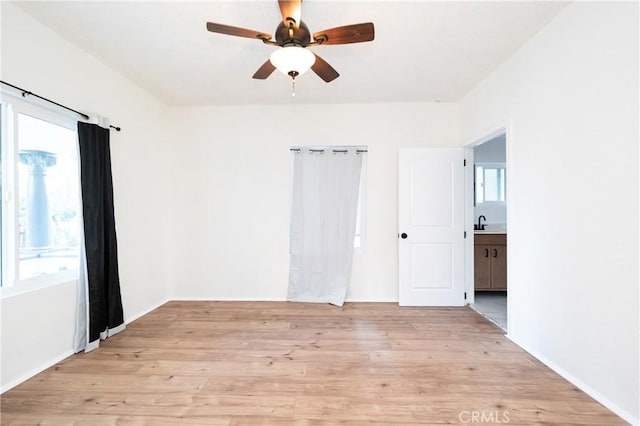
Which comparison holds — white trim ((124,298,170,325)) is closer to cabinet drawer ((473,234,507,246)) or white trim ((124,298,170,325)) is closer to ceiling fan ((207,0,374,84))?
ceiling fan ((207,0,374,84))

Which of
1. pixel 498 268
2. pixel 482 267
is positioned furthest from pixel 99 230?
pixel 498 268

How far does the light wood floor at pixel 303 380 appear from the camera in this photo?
1.59 metres

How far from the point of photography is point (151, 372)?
2.02 metres

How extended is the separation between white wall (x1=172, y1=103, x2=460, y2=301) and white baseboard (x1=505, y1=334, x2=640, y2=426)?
160 cm

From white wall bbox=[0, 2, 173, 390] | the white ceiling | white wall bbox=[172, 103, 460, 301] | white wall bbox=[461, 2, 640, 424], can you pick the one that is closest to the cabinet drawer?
white wall bbox=[172, 103, 460, 301]

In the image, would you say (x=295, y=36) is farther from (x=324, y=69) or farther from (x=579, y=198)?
(x=579, y=198)

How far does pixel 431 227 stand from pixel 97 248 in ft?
11.8

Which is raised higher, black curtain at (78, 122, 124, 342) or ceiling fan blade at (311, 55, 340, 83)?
ceiling fan blade at (311, 55, 340, 83)

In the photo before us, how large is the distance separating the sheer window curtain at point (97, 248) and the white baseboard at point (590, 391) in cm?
379

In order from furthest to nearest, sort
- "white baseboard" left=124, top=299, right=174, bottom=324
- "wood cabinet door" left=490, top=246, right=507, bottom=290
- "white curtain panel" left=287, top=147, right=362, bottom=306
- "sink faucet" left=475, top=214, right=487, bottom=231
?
"sink faucet" left=475, top=214, right=487, bottom=231
"wood cabinet door" left=490, top=246, right=507, bottom=290
"white curtain panel" left=287, top=147, right=362, bottom=306
"white baseboard" left=124, top=299, right=174, bottom=324

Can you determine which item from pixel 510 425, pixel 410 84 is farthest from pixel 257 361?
pixel 410 84

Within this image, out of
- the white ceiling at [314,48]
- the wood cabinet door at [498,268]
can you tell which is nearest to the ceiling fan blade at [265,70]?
the white ceiling at [314,48]

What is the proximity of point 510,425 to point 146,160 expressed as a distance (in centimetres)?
406

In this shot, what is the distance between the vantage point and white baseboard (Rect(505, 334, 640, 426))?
1507 millimetres
